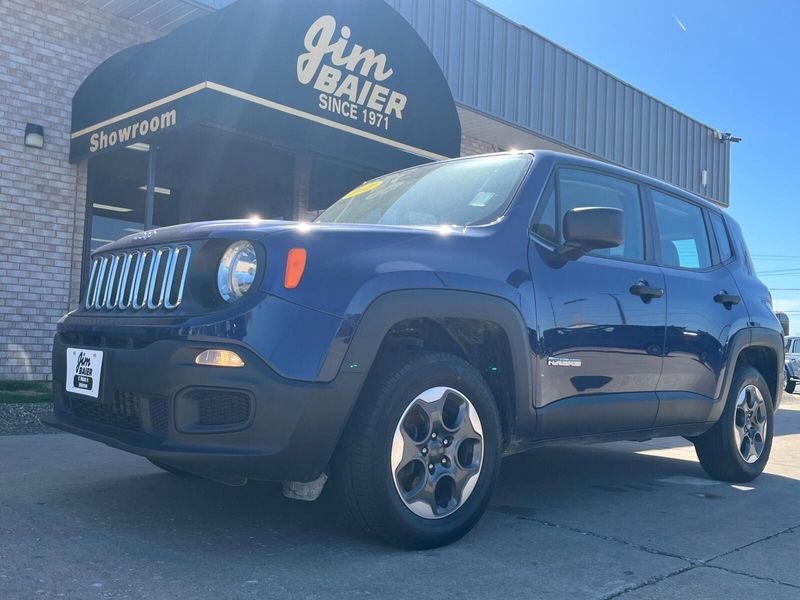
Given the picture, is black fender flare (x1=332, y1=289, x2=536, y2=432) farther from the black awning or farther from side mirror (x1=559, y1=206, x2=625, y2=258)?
the black awning

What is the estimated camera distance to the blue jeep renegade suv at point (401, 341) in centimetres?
284

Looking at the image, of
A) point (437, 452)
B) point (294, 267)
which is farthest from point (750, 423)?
point (294, 267)

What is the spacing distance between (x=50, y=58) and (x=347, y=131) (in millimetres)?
3470

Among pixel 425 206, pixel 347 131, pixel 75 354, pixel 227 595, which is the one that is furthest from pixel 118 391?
pixel 347 131

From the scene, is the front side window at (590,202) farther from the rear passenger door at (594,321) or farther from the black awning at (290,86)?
the black awning at (290,86)

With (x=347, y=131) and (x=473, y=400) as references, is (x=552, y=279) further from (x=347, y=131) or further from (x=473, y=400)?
(x=347, y=131)

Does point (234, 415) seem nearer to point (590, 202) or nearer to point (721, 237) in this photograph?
point (590, 202)

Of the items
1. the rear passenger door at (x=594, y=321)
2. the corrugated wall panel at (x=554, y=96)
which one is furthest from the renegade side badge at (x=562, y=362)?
the corrugated wall panel at (x=554, y=96)

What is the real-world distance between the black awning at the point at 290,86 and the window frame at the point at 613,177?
13.4 ft

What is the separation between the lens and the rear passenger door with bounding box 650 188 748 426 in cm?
440

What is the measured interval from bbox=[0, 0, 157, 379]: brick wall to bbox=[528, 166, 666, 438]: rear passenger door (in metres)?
6.83

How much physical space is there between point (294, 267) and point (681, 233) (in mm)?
2918

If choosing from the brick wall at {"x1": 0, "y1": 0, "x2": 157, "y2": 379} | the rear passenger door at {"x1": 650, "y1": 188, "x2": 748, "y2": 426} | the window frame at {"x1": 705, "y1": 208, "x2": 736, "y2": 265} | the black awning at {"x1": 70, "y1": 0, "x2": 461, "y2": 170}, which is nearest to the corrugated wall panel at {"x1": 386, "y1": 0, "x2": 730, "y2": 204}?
the black awning at {"x1": 70, "y1": 0, "x2": 461, "y2": 170}

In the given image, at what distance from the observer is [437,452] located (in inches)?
126
